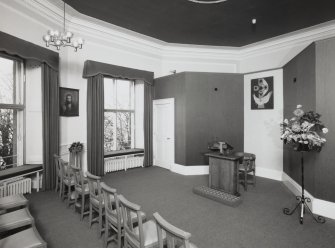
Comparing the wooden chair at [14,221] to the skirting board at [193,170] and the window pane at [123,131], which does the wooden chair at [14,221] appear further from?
the skirting board at [193,170]

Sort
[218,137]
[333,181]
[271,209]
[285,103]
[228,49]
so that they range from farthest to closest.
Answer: [228,49] → [218,137] → [285,103] → [271,209] → [333,181]

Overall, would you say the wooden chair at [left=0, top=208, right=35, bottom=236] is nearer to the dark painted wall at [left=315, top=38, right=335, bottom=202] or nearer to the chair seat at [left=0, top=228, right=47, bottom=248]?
the chair seat at [left=0, top=228, right=47, bottom=248]

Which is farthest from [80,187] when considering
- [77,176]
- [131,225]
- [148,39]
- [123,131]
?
[148,39]

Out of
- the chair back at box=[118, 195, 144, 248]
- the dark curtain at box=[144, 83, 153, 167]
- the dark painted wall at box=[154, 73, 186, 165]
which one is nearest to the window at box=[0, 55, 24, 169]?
the dark curtain at box=[144, 83, 153, 167]

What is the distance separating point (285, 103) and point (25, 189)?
20.8ft

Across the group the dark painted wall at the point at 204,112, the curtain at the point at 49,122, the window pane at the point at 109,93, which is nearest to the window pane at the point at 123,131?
the window pane at the point at 109,93

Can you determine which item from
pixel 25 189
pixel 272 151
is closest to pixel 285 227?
pixel 272 151

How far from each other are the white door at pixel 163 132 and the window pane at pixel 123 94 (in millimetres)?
915

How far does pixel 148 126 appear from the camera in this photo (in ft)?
22.1

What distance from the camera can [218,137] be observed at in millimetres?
6137

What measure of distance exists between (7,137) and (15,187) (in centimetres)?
105

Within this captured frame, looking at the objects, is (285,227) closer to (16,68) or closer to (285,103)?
(285,103)

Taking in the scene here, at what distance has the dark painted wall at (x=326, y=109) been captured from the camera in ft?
11.2

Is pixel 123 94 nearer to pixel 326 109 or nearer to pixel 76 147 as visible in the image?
pixel 76 147
